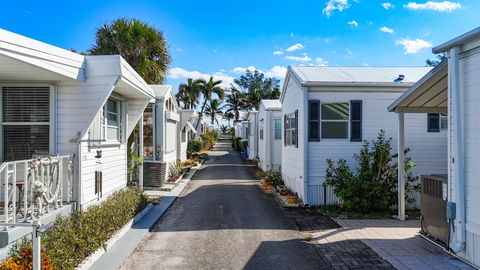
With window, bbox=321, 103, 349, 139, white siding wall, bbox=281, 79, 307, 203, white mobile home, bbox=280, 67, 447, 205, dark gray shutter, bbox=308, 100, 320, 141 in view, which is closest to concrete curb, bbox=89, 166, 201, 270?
white siding wall, bbox=281, 79, 307, 203

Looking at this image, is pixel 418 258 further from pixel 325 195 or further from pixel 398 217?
pixel 325 195

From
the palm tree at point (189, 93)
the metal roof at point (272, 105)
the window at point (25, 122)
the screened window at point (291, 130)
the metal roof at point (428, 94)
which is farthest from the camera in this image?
the palm tree at point (189, 93)

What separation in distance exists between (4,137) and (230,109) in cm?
5512

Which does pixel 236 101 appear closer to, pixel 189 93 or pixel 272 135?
pixel 189 93

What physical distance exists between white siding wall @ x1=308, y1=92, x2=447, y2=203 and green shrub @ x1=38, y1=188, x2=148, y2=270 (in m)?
5.38

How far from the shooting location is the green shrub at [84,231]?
507cm

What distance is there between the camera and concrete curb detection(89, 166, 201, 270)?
586 centimetres

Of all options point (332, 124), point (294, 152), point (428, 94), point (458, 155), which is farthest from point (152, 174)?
point (458, 155)

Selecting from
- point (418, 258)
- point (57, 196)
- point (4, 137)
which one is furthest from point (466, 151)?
point (4, 137)

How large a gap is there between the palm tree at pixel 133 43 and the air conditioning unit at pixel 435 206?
1220 cm

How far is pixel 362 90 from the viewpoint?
36.6ft

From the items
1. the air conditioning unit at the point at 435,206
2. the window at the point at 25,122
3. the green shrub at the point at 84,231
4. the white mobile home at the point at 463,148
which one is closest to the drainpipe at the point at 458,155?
the white mobile home at the point at 463,148

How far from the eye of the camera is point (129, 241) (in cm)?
719

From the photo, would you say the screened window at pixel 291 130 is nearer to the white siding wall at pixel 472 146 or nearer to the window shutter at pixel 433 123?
the window shutter at pixel 433 123
